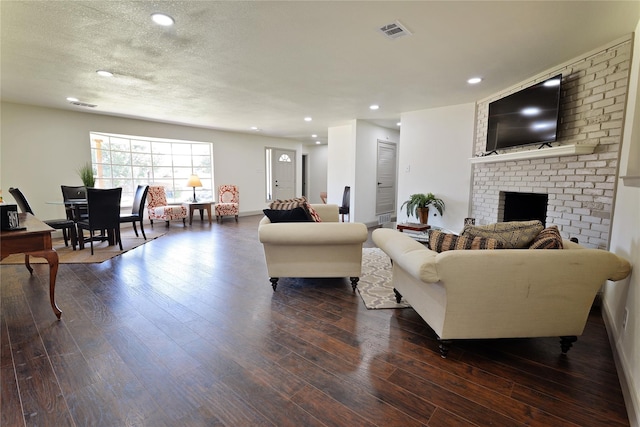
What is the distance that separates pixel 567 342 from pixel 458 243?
98 centimetres

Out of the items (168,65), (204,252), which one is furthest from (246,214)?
(168,65)

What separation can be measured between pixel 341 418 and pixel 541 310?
1.34m

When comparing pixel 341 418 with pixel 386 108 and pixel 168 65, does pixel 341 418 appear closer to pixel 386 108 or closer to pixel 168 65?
pixel 168 65

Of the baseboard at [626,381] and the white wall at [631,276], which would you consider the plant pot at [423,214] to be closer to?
the white wall at [631,276]

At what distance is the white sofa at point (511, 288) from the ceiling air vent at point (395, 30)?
1.84 meters

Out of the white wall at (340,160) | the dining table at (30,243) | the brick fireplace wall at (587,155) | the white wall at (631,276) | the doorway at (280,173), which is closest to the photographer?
the white wall at (631,276)

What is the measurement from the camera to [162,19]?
2.24 m

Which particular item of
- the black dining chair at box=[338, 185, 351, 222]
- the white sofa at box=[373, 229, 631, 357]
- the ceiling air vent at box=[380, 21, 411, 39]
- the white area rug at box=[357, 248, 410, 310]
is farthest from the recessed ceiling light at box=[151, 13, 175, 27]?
the black dining chair at box=[338, 185, 351, 222]

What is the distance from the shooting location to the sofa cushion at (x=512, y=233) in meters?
1.80

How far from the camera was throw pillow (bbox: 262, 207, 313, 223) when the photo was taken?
294 centimetres

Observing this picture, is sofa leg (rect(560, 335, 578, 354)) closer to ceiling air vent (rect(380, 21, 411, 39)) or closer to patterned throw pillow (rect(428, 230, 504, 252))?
patterned throw pillow (rect(428, 230, 504, 252))

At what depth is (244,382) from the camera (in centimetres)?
160

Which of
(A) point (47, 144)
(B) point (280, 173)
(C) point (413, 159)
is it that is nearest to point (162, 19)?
(C) point (413, 159)

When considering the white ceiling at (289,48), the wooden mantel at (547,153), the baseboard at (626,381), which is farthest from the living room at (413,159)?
the white ceiling at (289,48)
